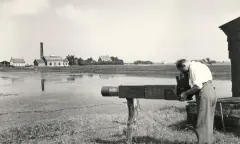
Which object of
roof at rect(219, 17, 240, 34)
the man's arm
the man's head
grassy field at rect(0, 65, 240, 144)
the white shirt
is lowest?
grassy field at rect(0, 65, 240, 144)

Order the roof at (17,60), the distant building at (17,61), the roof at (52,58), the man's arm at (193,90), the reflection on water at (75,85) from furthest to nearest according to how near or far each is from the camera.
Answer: the roof at (17,60), the distant building at (17,61), the roof at (52,58), the reflection on water at (75,85), the man's arm at (193,90)

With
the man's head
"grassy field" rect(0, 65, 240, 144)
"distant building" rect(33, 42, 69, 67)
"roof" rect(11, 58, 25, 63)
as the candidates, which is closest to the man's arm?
the man's head

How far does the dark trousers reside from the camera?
16.5 feet

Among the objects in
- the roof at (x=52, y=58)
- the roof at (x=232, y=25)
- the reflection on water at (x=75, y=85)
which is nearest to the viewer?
the roof at (x=232, y=25)

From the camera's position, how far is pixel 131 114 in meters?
6.35

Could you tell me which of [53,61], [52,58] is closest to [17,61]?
[52,58]

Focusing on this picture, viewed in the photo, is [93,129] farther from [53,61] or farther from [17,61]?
[17,61]

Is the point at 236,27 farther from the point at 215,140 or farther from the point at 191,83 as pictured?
the point at 191,83

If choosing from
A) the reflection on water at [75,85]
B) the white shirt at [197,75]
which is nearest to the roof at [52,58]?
the reflection on water at [75,85]

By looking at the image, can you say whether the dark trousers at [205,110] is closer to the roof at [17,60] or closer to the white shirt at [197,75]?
the white shirt at [197,75]

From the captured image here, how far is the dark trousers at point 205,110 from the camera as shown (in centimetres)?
502

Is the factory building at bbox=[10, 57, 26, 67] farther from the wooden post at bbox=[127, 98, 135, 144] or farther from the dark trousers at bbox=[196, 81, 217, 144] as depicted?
the dark trousers at bbox=[196, 81, 217, 144]

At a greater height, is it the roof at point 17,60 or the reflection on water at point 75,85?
the roof at point 17,60

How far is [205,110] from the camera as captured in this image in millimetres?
5059
